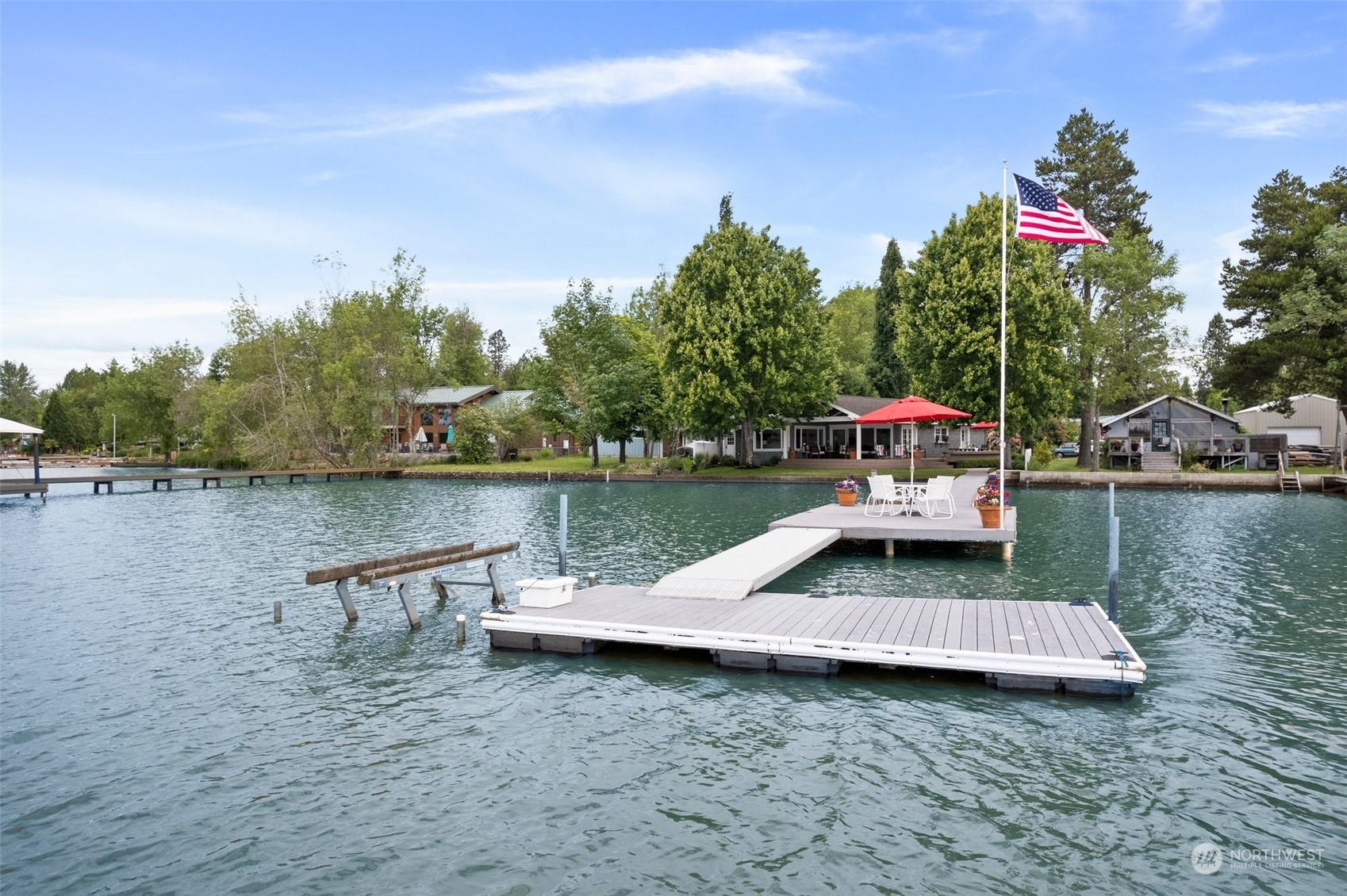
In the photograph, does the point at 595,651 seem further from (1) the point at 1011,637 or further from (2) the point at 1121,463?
(2) the point at 1121,463

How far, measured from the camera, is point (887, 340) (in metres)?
65.2

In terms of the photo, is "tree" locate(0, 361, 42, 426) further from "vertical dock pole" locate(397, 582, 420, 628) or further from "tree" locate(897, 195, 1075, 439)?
"vertical dock pole" locate(397, 582, 420, 628)

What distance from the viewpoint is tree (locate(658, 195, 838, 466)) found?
47.5 metres

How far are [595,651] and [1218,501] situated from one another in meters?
33.0

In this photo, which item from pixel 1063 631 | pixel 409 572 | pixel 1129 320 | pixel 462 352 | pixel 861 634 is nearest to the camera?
pixel 861 634

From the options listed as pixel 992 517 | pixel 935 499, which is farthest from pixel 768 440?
pixel 992 517

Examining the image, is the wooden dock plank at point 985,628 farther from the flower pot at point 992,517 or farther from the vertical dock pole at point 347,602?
the vertical dock pole at point 347,602

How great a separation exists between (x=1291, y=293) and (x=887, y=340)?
28.0 meters

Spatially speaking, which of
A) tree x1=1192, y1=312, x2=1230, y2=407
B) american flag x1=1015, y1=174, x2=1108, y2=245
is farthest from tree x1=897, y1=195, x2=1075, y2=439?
tree x1=1192, y1=312, x2=1230, y2=407

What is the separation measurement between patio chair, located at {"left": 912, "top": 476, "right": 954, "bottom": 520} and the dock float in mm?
9346

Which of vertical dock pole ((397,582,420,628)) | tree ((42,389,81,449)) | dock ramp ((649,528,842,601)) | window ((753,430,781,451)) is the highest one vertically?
tree ((42,389,81,449))

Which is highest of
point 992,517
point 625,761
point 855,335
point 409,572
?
point 855,335

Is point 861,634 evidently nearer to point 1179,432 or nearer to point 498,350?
point 1179,432

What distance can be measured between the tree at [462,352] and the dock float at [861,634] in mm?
83856
